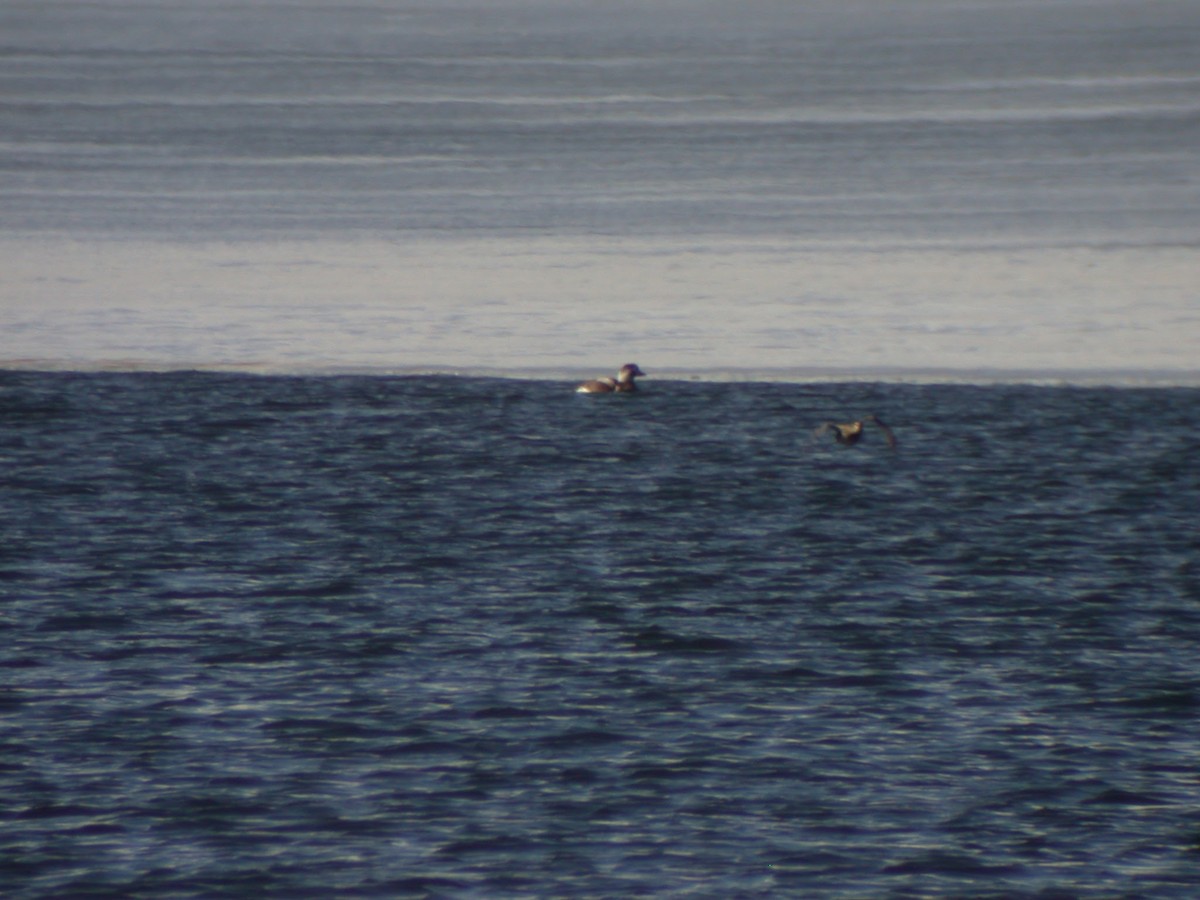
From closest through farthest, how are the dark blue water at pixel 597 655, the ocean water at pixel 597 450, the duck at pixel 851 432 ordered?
the dark blue water at pixel 597 655 < the ocean water at pixel 597 450 < the duck at pixel 851 432

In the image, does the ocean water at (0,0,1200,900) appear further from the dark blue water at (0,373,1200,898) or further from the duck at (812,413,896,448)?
the duck at (812,413,896,448)

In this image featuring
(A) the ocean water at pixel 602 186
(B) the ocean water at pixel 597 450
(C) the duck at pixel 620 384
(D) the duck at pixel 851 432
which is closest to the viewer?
(B) the ocean water at pixel 597 450

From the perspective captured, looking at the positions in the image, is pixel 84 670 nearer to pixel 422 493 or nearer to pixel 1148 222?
pixel 422 493

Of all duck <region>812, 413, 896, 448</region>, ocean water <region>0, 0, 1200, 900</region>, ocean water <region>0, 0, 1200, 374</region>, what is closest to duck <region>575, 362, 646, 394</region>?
ocean water <region>0, 0, 1200, 900</region>

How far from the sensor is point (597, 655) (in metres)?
9.40

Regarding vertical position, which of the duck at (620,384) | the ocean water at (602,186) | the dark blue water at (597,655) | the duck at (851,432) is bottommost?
the dark blue water at (597,655)

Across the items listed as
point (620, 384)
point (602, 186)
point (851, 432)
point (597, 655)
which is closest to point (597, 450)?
point (851, 432)

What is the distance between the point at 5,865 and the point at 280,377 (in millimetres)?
11298

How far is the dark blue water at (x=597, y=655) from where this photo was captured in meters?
7.02

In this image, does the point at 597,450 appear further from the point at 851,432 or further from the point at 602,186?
the point at 602,186

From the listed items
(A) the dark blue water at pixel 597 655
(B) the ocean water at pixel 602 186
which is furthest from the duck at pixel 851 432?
(B) the ocean water at pixel 602 186

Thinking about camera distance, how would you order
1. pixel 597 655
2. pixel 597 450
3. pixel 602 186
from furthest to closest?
pixel 602 186
pixel 597 450
pixel 597 655

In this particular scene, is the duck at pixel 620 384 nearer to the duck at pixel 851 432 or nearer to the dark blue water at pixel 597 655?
the dark blue water at pixel 597 655

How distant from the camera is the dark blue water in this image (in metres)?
7.02
